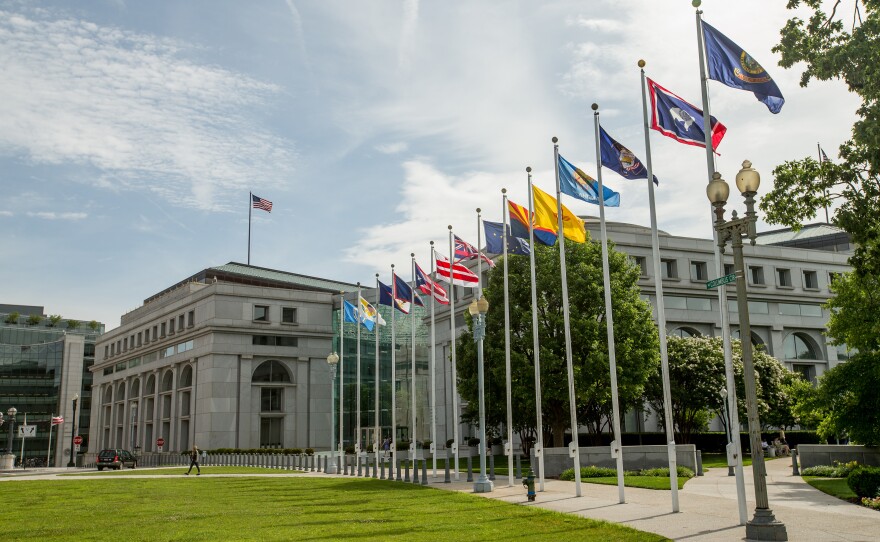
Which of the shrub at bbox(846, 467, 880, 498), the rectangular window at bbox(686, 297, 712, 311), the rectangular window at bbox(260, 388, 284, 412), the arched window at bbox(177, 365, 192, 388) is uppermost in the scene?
the rectangular window at bbox(686, 297, 712, 311)

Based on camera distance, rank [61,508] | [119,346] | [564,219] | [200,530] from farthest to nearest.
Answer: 1. [119,346]
2. [564,219]
3. [61,508]
4. [200,530]

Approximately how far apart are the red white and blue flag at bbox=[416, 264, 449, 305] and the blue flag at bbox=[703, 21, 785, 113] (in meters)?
21.2

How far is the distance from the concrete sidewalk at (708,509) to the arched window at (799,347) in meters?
43.7

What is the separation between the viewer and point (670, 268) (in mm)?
68062

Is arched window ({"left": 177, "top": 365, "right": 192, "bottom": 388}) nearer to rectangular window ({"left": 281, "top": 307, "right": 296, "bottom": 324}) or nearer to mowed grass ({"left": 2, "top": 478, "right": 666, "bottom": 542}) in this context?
rectangular window ({"left": 281, "top": 307, "right": 296, "bottom": 324})

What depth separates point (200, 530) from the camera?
1742cm

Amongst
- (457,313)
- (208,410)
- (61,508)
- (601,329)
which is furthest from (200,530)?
(208,410)

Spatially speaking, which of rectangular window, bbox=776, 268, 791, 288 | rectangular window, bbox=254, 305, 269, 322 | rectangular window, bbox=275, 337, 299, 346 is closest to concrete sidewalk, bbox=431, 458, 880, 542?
rectangular window, bbox=776, 268, 791, 288

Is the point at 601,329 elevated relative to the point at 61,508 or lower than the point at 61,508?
elevated

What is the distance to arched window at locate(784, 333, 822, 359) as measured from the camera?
235ft

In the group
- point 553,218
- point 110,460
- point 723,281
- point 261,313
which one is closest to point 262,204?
point 261,313

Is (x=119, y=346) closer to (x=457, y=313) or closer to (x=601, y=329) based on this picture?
(x=457, y=313)

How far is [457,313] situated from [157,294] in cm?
5188

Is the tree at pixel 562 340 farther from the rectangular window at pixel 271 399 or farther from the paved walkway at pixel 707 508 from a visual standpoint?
the rectangular window at pixel 271 399
